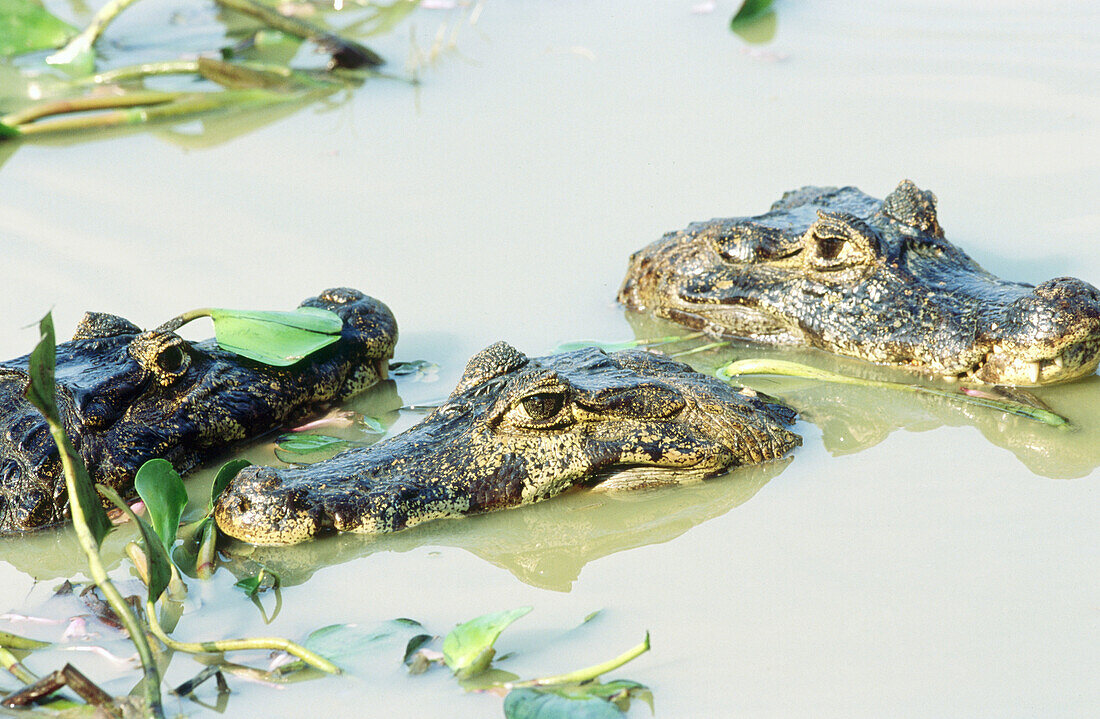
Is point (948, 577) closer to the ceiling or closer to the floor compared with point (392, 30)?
closer to the floor

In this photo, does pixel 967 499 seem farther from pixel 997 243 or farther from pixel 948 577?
pixel 997 243

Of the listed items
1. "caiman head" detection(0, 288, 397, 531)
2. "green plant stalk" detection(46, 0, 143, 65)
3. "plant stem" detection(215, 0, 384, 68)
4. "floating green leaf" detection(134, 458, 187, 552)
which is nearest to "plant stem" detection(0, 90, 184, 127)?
"green plant stalk" detection(46, 0, 143, 65)

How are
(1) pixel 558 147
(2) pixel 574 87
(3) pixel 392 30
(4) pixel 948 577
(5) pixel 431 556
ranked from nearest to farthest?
(4) pixel 948 577 → (5) pixel 431 556 → (1) pixel 558 147 → (2) pixel 574 87 → (3) pixel 392 30

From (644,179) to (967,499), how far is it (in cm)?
357

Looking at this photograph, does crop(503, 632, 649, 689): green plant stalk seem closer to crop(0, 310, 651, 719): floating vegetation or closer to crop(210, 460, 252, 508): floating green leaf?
crop(0, 310, 651, 719): floating vegetation

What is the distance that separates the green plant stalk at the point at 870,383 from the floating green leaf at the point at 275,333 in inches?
70.8

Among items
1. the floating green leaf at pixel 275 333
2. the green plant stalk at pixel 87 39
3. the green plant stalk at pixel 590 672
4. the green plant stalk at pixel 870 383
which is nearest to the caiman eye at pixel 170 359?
the floating green leaf at pixel 275 333

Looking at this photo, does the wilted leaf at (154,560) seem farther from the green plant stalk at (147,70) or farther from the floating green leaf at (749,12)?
the floating green leaf at (749,12)

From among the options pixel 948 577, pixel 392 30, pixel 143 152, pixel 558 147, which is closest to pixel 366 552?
pixel 948 577

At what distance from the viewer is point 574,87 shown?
28.9 ft

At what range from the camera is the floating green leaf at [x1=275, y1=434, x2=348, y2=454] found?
16.5 feet

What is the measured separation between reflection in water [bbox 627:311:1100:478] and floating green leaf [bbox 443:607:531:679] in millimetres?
1848

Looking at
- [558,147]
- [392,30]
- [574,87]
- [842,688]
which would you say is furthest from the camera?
[392,30]

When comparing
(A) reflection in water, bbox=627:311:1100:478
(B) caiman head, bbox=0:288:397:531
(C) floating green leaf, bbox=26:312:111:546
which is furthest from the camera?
(A) reflection in water, bbox=627:311:1100:478
